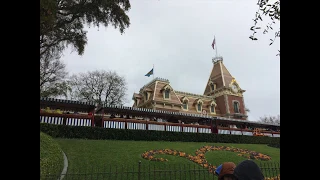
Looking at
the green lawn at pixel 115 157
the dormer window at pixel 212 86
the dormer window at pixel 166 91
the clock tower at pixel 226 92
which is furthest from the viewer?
the dormer window at pixel 212 86

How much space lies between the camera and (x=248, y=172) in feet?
6.65

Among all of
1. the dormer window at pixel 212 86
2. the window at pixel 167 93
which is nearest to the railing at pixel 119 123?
the window at pixel 167 93

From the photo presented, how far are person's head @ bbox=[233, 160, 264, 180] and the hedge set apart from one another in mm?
14073

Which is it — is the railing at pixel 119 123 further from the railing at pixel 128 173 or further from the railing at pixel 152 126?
the railing at pixel 128 173

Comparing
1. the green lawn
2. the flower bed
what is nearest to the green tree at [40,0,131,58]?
the green lawn

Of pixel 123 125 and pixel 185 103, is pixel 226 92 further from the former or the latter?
pixel 123 125

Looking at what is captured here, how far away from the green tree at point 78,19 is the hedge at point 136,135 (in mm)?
5312

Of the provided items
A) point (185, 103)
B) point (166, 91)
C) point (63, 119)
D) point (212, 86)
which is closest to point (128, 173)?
point (63, 119)

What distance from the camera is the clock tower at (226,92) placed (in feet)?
125

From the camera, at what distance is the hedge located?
14.4 metres

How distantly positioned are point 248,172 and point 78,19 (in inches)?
436
